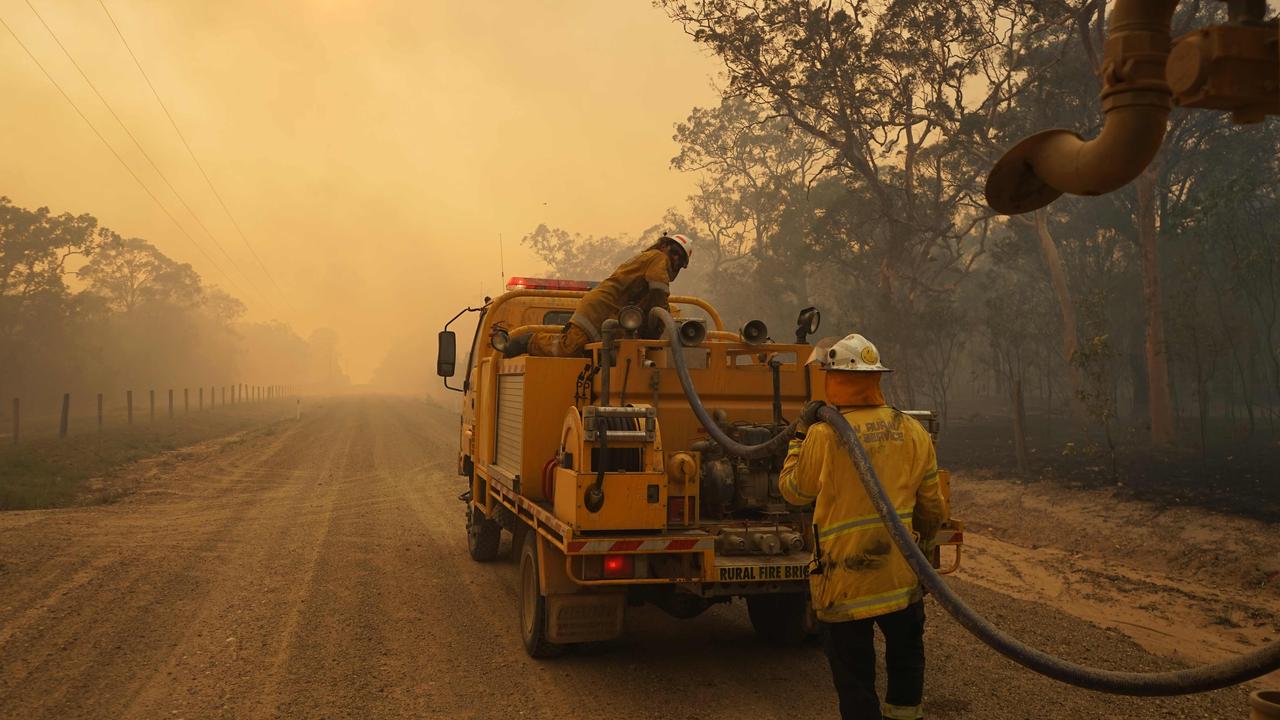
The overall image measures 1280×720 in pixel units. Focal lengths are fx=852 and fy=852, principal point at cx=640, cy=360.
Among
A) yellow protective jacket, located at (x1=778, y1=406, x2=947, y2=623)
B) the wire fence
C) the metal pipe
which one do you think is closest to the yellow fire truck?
yellow protective jacket, located at (x1=778, y1=406, x2=947, y2=623)

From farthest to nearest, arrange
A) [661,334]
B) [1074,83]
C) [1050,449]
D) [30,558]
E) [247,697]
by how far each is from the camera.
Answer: [1074,83]
[1050,449]
[30,558]
[661,334]
[247,697]

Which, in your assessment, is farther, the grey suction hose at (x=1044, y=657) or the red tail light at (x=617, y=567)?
the red tail light at (x=617, y=567)

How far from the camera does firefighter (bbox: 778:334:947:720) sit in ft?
12.2

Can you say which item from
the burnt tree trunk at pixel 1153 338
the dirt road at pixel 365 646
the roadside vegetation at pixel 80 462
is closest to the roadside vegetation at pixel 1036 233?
the burnt tree trunk at pixel 1153 338

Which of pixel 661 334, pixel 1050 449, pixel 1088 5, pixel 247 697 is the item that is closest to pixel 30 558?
pixel 247 697

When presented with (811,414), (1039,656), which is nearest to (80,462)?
(811,414)

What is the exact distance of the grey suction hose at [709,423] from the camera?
200 inches

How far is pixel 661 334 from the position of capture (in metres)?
6.65

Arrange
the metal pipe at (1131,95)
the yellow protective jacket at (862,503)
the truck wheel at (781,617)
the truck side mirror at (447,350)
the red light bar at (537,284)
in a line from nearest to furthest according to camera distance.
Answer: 1. the metal pipe at (1131,95)
2. the yellow protective jacket at (862,503)
3. the truck wheel at (781,617)
4. the truck side mirror at (447,350)
5. the red light bar at (537,284)

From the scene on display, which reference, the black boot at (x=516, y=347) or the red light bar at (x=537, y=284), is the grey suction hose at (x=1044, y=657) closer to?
the black boot at (x=516, y=347)

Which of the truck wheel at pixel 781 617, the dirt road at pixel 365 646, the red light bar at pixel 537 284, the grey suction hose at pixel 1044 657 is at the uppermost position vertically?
the red light bar at pixel 537 284

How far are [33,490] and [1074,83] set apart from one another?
25512 mm

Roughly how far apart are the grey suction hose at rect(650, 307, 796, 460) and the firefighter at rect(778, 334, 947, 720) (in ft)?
2.91

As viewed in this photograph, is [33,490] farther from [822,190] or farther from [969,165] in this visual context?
[822,190]
